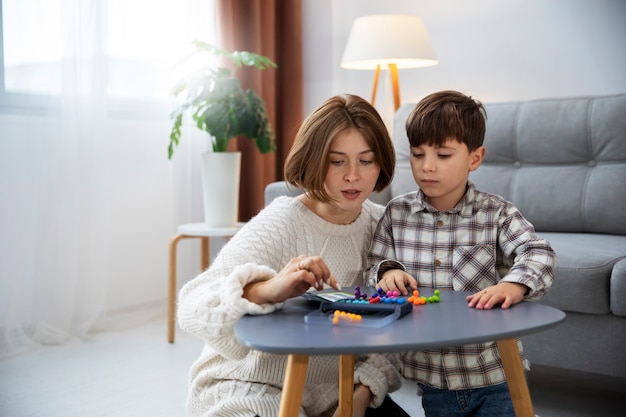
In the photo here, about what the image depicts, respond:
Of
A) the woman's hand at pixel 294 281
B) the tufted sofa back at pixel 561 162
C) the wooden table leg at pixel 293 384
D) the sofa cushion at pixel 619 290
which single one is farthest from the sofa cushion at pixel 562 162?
the wooden table leg at pixel 293 384

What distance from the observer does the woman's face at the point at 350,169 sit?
4.24 feet

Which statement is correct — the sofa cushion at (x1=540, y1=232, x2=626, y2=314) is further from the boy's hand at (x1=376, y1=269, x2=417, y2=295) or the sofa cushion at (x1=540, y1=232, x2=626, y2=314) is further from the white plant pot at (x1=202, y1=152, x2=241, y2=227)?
the white plant pot at (x1=202, y1=152, x2=241, y2=227)

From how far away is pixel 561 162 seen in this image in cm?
261

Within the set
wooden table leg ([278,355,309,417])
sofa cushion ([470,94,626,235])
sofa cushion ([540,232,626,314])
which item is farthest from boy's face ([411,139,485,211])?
sofa cushion ([470,94,626,235])

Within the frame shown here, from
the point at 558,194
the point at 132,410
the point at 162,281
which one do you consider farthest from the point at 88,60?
the point at 558,194

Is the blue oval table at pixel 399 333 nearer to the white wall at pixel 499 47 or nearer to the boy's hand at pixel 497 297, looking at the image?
the boy's hand at pixel 497 297

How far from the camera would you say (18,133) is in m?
Result: 2.65

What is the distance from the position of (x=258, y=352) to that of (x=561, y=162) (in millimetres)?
1723

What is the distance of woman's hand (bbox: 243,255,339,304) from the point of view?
1.04 meters

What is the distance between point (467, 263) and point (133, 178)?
2.13 m

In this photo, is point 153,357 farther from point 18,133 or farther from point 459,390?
point 459,390

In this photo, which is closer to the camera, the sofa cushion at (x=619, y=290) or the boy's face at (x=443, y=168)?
the boy's face at (x=443, y=168)

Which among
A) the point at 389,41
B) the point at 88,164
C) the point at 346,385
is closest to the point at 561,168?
the point at 389,41

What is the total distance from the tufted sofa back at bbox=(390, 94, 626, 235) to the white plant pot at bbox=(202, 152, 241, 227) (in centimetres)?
67
